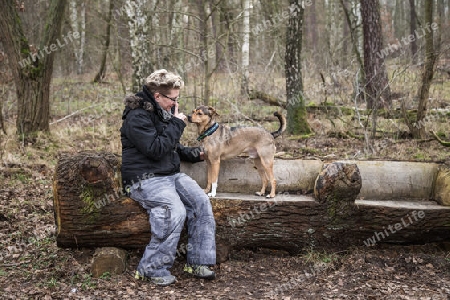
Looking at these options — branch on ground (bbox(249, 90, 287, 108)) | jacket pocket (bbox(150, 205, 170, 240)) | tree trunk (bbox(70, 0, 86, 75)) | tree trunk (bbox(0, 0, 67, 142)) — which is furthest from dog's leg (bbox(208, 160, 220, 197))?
tree trunk (bbox(70, 0, 86, 75))

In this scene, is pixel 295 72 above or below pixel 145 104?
above

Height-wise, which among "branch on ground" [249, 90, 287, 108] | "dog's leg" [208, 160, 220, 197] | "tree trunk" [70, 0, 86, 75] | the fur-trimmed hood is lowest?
"dog's leg" [208, 160, 220, 197]

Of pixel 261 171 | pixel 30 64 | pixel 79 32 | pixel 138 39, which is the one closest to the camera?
pixel 261 171

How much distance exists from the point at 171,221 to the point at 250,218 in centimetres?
91

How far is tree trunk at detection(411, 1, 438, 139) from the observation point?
323 inches

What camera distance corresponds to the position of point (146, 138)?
14.6 ft

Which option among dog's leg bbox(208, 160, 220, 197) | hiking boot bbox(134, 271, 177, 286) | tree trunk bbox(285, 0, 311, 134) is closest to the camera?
hiking boot bbox(134, 271, 177, 286)

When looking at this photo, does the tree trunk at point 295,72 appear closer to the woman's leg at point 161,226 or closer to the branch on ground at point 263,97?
the branch on ground at point 263,97

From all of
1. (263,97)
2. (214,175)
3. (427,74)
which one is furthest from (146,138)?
(263,97)

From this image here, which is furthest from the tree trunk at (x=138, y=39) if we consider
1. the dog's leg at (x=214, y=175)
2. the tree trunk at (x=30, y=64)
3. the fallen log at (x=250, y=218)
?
the fallen log at (x=250, y=218)

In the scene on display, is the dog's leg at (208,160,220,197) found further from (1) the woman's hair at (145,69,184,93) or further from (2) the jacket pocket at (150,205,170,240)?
(1) the woman's hair at (145,69,184,93)

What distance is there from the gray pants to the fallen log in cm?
21

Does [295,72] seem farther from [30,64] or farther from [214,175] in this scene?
[30,64]

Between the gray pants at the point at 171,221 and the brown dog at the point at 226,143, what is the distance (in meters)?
0.39
